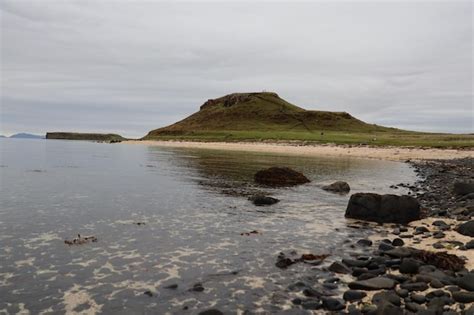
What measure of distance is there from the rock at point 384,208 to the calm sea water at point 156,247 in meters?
1.10

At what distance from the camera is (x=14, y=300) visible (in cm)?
1054

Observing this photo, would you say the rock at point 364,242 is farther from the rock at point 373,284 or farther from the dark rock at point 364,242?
the rock at point 373,284

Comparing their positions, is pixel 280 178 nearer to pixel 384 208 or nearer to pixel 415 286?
pixel 384 208

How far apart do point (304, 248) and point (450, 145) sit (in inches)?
3484

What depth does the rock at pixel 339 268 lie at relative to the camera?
13.0 metres

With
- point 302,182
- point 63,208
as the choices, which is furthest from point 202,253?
point 302,182

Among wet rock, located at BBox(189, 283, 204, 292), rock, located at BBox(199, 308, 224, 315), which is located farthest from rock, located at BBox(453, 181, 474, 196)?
rock, located at BBox(199, 308, 224, 315)

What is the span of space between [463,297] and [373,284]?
227cm

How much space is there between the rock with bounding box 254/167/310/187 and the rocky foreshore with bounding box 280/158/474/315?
17.0m

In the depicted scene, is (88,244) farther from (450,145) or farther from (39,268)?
(450,145)

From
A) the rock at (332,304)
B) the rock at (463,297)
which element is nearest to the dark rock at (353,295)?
the rock at (332,304)

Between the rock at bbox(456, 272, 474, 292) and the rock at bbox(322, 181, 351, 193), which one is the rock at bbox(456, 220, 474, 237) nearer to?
the rock at bbox(456, 272, 474, 292)

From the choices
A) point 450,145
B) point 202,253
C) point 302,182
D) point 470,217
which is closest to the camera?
point 202,253

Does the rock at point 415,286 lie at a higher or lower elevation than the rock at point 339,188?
lower
